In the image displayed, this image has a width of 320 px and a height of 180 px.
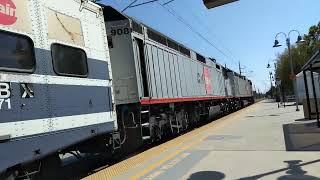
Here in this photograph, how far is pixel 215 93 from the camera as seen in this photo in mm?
29422

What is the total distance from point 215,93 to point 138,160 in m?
18.2

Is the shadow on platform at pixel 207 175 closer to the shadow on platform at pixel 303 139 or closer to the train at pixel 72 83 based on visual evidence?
the train at pixel 72 83

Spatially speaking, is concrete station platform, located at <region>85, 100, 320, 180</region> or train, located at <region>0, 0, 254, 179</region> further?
concrete station platform, located at <region>85, 100, 320, 180</region>

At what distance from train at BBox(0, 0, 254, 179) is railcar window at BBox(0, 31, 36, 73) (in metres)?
0.02

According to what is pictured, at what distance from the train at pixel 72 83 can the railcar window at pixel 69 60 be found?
2 cm

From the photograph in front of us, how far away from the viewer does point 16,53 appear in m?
7.43

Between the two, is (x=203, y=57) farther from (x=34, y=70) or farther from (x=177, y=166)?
(x=34, y=70)

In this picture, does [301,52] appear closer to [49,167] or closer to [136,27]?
[136,27]

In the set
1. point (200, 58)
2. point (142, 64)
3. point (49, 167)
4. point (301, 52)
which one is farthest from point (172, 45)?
point (301, 52)

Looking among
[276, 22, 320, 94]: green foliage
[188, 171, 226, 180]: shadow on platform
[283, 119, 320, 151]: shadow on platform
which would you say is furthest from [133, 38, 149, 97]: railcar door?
[276, 22, 320, 94]: green foliage

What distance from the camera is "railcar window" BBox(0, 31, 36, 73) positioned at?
7.14 meters

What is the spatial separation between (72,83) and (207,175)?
313 cm

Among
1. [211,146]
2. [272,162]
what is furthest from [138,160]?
[272,162]

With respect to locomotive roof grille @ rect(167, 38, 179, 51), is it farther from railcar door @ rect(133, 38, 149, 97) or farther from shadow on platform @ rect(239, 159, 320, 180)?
shadow on platform @ rect(239, 159, 320, 180)
